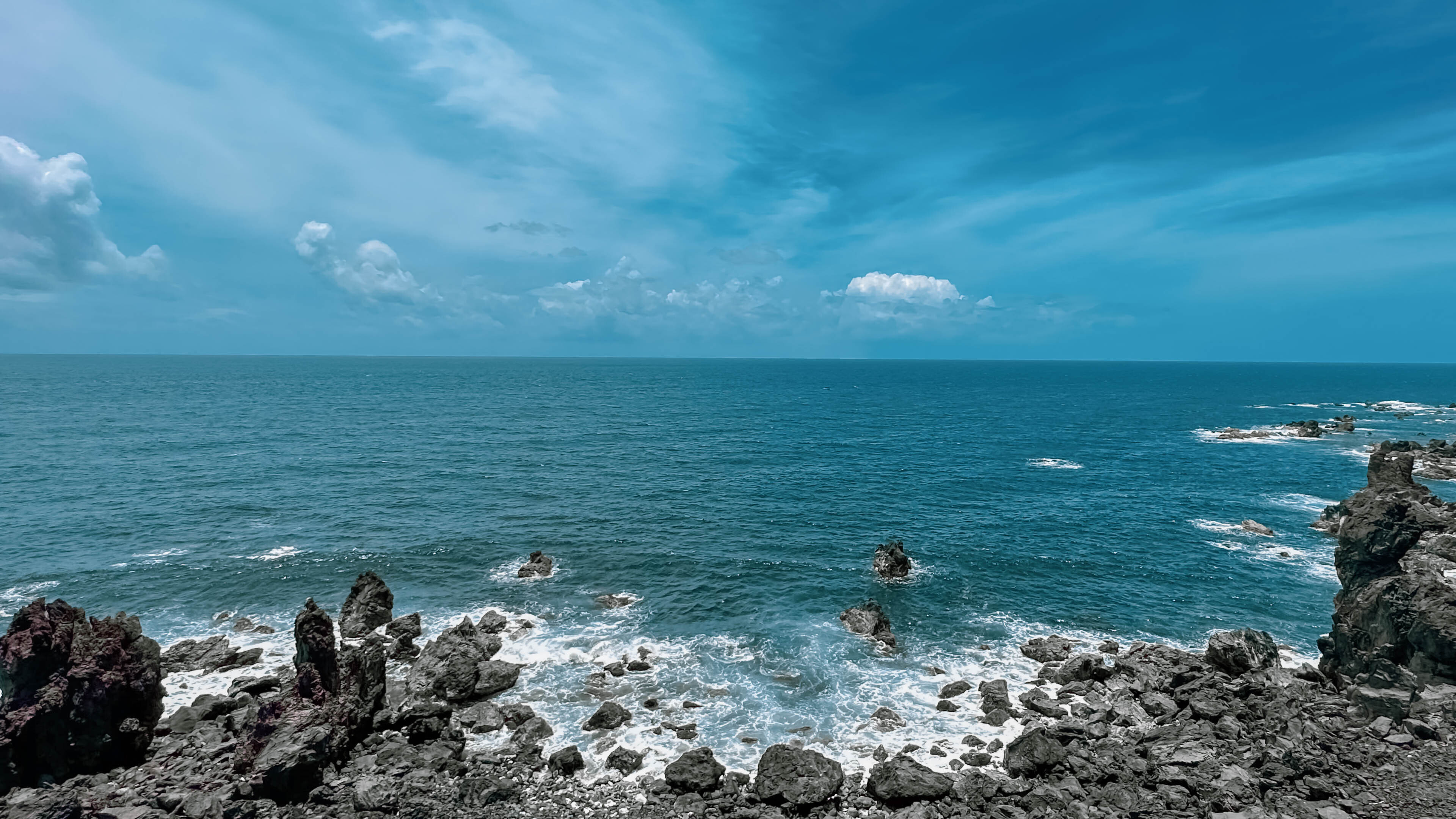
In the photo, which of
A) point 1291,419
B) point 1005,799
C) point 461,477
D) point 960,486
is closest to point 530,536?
point 461,477

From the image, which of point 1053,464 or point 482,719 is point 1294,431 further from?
point 482,719

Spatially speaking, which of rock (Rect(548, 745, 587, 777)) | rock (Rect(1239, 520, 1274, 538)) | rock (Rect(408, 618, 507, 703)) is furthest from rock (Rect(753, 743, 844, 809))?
rock (Rect(1239, 520, 1274, 538))

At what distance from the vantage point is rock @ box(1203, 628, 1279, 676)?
1511 inches

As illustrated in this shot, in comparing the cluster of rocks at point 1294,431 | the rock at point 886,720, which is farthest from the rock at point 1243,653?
the cluster of rocks at point 1294,431

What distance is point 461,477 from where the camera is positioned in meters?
88.4

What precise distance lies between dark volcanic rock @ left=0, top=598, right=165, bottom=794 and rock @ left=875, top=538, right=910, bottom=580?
48924 mm

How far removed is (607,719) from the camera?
114 ft

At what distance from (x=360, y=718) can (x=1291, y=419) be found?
209169 mm

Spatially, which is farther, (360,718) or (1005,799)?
(360,718)

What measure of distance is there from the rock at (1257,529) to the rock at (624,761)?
69785 mm

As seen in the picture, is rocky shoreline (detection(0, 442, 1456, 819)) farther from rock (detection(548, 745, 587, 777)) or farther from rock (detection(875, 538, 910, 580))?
rock (detection(875, 538, 910, 580))

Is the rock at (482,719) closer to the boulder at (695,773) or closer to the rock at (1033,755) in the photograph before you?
the boulder at (695,773)

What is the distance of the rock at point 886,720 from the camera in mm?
34750

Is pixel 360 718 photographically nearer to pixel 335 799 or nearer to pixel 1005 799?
pixel 335 799
